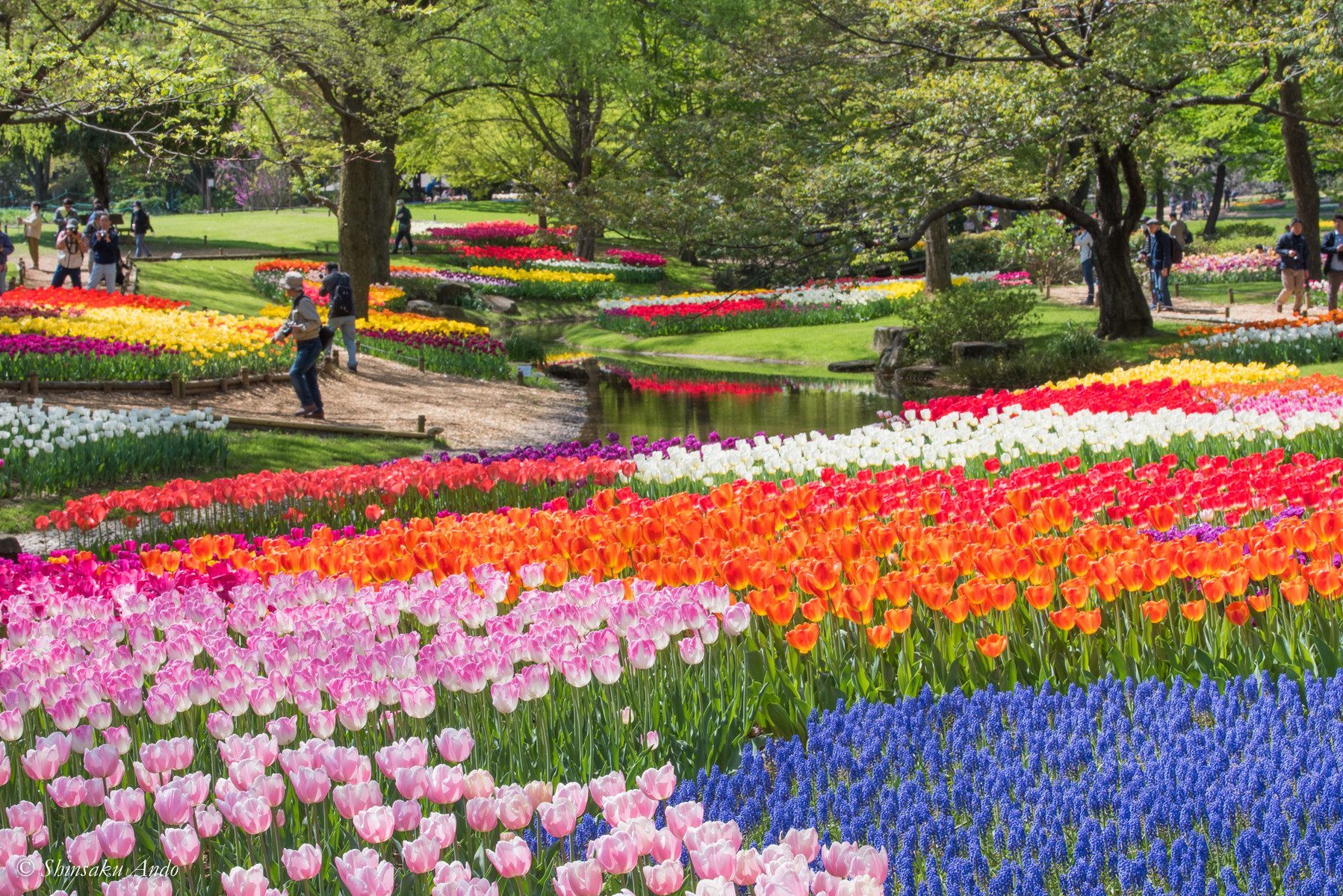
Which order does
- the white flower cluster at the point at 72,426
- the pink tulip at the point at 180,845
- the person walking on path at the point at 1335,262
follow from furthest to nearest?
the person walking on path at the point at 1335,262 < the white flower cluster at the point at 72,426 < the pink tulip at the point at 180,845

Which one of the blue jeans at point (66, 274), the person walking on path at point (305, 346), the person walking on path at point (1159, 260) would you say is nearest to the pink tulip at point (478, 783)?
the person walking on path at point (305, 346)

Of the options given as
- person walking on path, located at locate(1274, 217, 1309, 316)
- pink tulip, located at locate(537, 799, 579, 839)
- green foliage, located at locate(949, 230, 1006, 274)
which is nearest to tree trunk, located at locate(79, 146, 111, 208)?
green foliage, located at locate(949, 230, 1006, 274)

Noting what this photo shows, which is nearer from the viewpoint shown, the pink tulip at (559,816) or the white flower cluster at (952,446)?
the pink tulip at (559,816)

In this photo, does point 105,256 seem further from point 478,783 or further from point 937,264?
point 478,783

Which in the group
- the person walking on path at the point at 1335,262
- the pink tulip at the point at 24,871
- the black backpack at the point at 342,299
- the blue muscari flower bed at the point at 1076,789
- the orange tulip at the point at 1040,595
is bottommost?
the blue muscari flower bed at the point at 1076,789

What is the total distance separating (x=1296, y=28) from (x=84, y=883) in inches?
641

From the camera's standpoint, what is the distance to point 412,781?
2.46m

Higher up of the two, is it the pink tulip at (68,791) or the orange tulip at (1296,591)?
the orange tulip at (1296,591)

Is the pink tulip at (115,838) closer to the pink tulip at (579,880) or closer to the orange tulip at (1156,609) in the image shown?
the pink tulip at (579,880)

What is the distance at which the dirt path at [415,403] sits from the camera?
14.2 metres

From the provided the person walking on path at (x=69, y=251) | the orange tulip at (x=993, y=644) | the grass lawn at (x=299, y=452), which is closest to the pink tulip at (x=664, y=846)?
the orange tulip at (x=993, y=644)

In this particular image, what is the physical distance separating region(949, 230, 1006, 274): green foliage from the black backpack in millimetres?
27251

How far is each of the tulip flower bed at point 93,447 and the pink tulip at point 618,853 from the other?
8895 mm

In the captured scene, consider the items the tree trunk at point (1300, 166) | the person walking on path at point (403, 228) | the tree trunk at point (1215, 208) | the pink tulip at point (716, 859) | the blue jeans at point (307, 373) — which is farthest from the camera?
the tree trunk at point (1215, 208)
